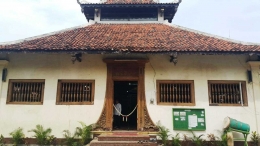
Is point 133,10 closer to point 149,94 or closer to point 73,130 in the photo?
point 149,94

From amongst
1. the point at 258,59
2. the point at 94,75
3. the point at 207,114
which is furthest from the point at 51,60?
the point at 258,59

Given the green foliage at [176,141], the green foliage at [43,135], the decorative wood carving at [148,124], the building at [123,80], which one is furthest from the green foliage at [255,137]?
the green foliage at [43,135]

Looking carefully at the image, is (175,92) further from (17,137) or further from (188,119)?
(17,137)

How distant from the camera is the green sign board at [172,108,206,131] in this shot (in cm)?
820

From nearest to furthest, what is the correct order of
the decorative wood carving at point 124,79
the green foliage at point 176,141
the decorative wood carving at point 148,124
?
the green foliage at point 176,141, the decorative wood carving at point 148,124, the decorative wood carving at point 124,79

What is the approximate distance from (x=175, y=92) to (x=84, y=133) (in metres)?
3.93

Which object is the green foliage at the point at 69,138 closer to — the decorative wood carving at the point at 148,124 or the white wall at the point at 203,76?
the decorative wood carving at the point at 148,124

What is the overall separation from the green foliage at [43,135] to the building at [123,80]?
0.66 ft

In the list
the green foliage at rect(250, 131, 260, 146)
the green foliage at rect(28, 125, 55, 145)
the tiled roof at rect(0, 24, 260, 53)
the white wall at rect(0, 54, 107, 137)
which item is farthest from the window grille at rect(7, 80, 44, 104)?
the green foliage at rect(250, 131, 260, 146)

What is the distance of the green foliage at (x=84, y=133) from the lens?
7891 millimetres

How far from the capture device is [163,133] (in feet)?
26.1

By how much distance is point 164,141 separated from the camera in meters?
7.87

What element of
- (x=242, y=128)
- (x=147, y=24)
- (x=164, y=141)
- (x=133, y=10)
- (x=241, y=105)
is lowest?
(x=164, y=141)

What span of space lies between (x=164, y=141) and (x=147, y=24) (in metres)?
6.47
